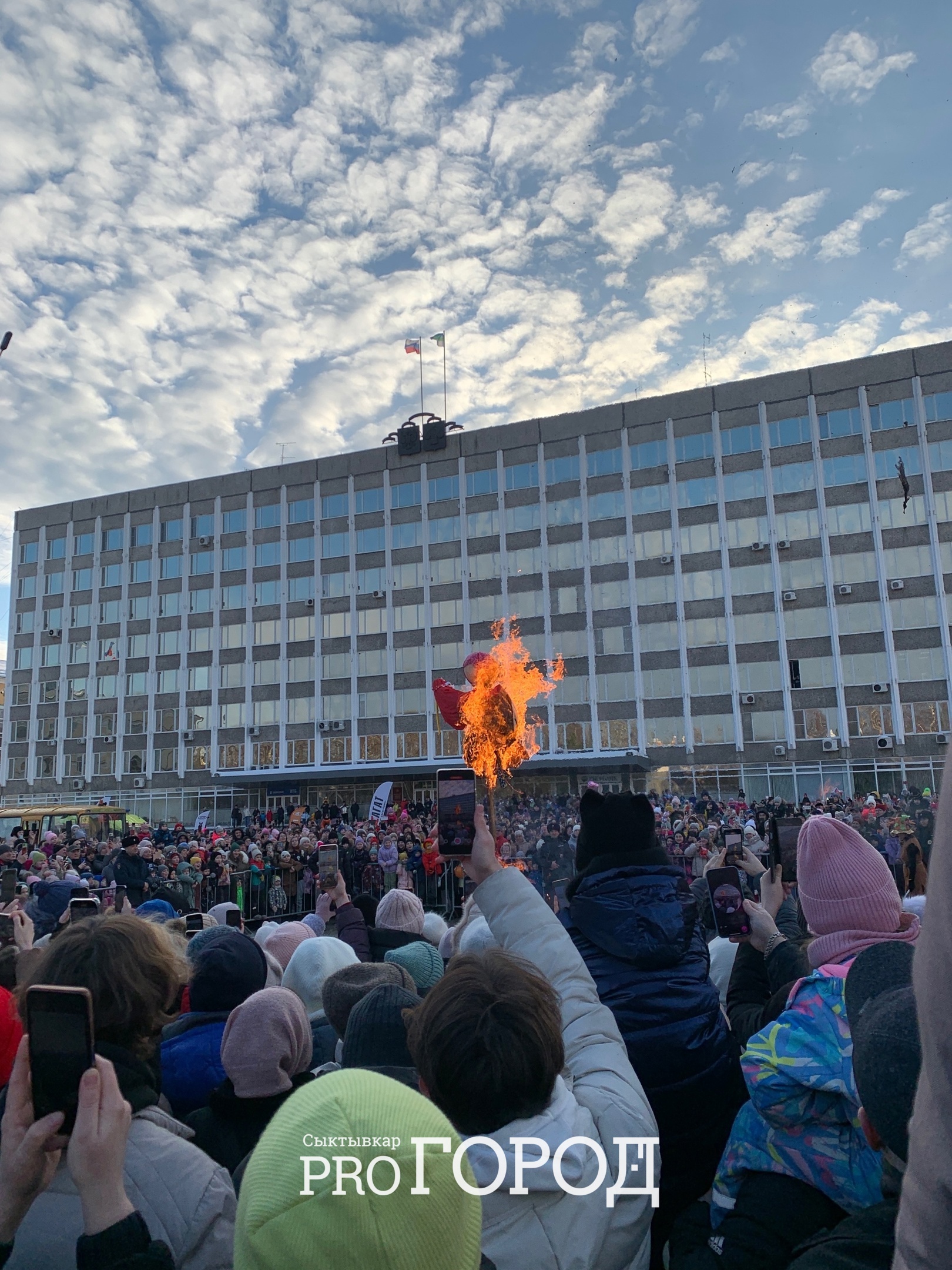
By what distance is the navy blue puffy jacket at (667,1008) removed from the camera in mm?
2840

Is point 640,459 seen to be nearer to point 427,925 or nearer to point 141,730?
point 141,730

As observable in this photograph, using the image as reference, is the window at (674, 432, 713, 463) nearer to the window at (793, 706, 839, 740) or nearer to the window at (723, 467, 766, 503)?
the window at (723, 467, 766, 503)

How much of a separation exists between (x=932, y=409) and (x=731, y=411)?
845cm

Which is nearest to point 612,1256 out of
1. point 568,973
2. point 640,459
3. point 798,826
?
point 568,973

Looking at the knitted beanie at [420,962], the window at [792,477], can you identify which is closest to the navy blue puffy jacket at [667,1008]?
the knitted beanie at [420,962]

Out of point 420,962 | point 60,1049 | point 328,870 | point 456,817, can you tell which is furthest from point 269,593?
point 60,1049

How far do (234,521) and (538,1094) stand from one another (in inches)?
1966

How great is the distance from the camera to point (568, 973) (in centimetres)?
253

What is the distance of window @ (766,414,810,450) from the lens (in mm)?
39812

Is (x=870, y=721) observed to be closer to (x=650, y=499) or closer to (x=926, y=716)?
(x=926, y=716)

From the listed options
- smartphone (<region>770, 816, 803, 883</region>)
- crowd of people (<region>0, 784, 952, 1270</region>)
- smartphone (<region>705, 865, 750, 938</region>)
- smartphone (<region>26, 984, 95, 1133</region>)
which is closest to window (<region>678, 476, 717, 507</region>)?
smartphone (<region>770, 816, 803, 883</region>)

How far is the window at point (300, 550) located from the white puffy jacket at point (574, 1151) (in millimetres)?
46264

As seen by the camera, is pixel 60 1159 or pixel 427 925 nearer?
pixel 60 1159

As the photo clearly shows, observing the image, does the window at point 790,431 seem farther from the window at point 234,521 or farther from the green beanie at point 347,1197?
the green beanie at point 347,1197
